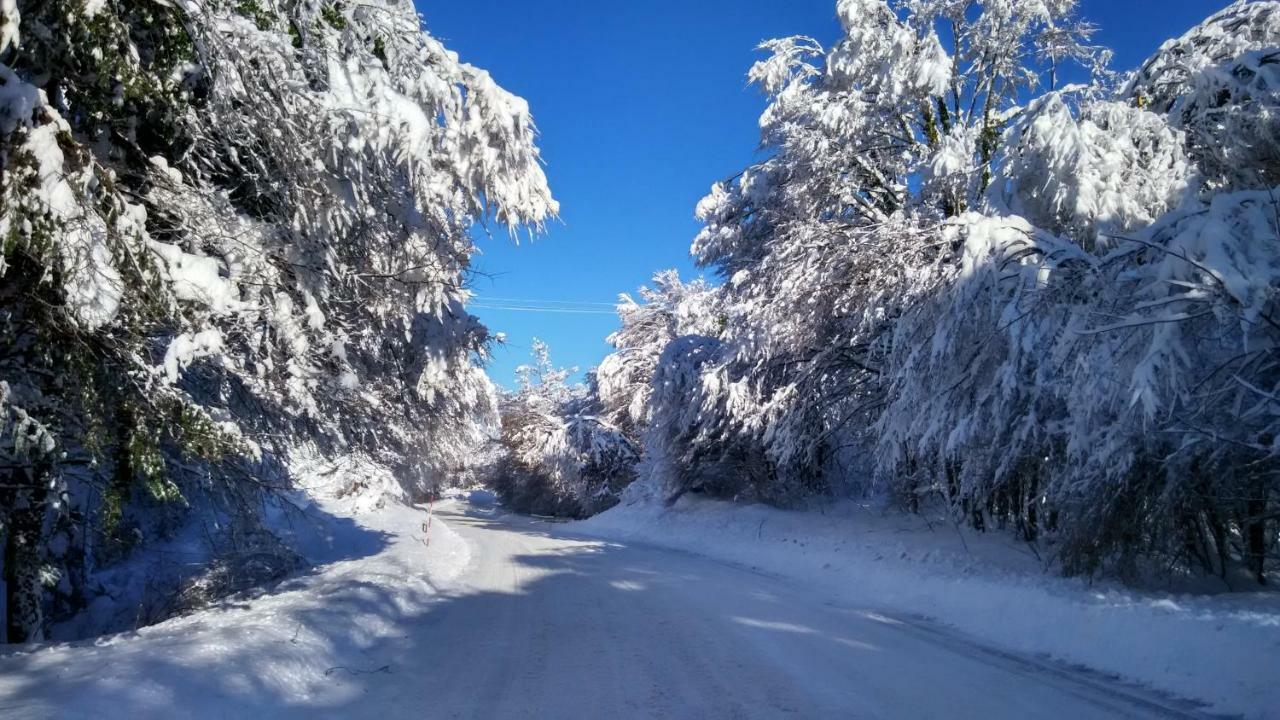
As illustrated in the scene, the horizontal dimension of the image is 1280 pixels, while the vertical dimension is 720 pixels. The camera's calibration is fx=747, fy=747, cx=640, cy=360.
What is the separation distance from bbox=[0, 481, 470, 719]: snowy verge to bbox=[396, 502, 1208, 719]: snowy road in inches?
21.8

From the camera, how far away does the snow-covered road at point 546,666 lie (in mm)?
4832

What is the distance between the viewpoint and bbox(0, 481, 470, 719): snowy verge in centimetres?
450

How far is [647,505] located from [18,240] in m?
22.4

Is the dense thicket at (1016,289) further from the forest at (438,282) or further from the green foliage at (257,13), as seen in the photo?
the green foliage at (257,13)

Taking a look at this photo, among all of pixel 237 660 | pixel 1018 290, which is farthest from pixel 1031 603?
pixel 237 660

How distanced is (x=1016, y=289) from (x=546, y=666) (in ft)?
21.0

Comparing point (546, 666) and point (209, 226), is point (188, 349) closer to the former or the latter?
point (209, 226)

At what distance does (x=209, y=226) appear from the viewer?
586 cm

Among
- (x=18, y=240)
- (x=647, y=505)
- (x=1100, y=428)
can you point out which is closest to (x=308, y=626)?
(x=18, y=240)

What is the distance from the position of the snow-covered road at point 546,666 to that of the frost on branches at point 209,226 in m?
1.23

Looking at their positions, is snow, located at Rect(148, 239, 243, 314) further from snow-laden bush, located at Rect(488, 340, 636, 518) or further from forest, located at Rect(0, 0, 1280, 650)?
snow-laden bush, located at Rect(488, 340, 636, 518)

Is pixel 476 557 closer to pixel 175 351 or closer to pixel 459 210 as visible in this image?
pixel 459 210

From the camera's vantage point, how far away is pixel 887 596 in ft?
33.8

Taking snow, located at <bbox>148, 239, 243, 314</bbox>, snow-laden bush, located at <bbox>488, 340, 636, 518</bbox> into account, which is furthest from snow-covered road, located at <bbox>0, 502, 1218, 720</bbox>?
snow-laden bush, located at <bbox>488, 340, 636, 518</bbox>
